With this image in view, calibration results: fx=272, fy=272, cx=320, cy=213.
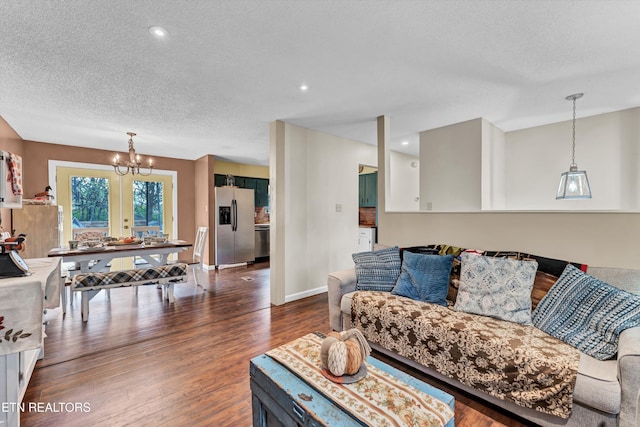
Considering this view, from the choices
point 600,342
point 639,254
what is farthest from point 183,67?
point 639,254

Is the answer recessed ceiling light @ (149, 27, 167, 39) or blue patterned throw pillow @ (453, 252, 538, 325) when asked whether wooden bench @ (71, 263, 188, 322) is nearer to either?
recessed ceiling light @ (149, 27, 167, 39)

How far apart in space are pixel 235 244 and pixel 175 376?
13.4ft

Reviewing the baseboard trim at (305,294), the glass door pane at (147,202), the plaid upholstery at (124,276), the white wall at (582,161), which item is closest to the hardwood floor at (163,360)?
the baseboard trim at (305,294)

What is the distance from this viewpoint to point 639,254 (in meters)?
1.87

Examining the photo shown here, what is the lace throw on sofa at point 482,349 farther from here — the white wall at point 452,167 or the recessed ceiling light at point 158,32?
the recessed ceiling light at point 158,32

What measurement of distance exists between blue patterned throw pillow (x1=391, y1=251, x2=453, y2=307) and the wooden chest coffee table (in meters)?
1.08

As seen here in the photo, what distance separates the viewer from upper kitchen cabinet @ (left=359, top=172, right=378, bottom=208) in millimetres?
6012

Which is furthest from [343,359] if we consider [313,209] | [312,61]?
[313,209]

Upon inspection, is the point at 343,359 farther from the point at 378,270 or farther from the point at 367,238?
the point at 367,238

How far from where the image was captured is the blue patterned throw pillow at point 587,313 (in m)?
1.53

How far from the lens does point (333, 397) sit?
1.17m

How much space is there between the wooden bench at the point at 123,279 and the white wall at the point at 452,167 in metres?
3.61

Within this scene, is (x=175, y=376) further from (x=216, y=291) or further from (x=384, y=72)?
(x=384, y=72)

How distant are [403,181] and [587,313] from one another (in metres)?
4.27
